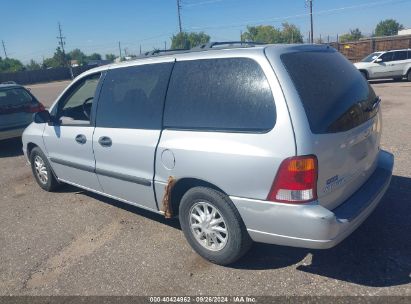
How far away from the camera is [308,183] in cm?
266

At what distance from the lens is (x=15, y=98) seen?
8445mm

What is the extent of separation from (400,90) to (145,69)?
43.9 feet

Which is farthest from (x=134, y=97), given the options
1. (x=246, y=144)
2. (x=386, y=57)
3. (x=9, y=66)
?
(x=9, y=66)

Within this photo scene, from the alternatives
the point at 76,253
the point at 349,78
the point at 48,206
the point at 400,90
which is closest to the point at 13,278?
the point at 76,253

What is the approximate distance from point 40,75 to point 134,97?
204 ft

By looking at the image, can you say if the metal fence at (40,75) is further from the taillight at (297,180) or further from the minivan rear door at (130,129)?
the taillight at (297,180)

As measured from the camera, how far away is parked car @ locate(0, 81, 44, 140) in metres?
8.06

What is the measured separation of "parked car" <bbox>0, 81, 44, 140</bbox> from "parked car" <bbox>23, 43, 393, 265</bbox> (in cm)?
504

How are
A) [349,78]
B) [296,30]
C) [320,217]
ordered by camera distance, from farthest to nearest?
1. [296,30]
2. [349,78]
3. [320,217]

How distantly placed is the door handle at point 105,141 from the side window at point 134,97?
13 centimetres

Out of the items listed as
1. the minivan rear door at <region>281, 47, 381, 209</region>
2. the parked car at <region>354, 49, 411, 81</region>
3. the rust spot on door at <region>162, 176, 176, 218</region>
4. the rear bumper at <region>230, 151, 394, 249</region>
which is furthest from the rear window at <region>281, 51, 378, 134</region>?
the parked car at <region>354, 49, 411, 81</region>

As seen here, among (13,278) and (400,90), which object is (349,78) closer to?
(13,278)

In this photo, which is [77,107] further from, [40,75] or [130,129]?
[40,75]

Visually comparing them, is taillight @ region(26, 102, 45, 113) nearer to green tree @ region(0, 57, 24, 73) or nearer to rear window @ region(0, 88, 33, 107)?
rear window @ region(0, 88, 33, 107)
